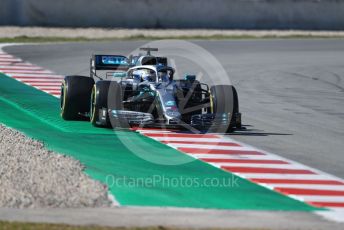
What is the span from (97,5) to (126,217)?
98.4 ft

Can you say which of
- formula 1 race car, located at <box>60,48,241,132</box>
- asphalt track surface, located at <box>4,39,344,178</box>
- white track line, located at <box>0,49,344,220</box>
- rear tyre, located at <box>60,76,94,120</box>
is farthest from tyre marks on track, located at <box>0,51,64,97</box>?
white track line, located at <box>0,49,344,220</box>

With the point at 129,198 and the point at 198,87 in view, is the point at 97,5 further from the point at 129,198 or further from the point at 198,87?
the point at 129,198

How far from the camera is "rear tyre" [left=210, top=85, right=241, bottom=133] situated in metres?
16.2

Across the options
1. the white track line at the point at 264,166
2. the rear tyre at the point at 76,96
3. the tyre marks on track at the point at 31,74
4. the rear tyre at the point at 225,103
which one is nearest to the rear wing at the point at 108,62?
the rear tyre at the point at 76,96

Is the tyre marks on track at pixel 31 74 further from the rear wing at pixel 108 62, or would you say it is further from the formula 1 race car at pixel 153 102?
the formula 1 race car at pixel 153 102

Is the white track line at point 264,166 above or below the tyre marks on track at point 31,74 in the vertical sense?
above

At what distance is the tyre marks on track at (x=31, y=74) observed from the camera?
2331 cm

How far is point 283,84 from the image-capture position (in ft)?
85.1

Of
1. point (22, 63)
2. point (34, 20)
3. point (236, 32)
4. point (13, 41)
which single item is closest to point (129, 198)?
point (22, 63)

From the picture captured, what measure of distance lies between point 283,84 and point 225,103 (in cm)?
1007

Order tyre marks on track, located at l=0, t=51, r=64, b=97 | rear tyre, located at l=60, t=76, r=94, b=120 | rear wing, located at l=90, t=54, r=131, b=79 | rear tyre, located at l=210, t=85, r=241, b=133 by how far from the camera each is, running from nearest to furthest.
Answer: rear tyre, located at l=210, t=85, r=241, b=133 → rear tyre, located at l=60, t=76, r=94, b=120 → rear wing, located at l=90, t=54, r=131, b=79 → tyre marks on track, located at l=0, t=51, r=64, b=97

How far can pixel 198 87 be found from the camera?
54.6ft

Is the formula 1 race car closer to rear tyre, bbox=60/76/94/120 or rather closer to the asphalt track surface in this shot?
rear tyre, bbox=60/76/94/120

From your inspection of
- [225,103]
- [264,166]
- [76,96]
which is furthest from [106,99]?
[264,166]
